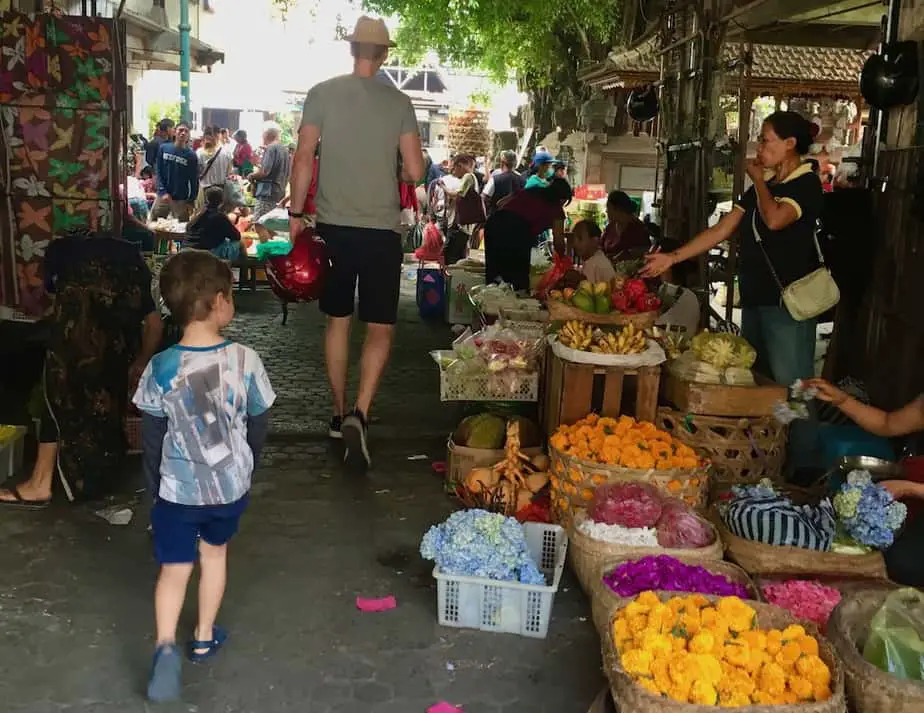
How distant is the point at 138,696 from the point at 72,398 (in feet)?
6.47

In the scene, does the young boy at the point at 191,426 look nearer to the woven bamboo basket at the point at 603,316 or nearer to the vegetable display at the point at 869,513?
the vegetable display at the point at 869,513

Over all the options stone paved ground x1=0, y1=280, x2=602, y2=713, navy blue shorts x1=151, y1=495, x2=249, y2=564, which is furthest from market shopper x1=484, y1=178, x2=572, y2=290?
navy blue shorts x1=151, y1=495, x2=249, y2=564

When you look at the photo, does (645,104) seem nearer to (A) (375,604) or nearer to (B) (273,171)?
(B) (273,171)

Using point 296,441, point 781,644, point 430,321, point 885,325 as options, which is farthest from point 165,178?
point 781,644

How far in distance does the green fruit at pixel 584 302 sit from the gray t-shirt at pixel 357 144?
118 cm

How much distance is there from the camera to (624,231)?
9148 mm

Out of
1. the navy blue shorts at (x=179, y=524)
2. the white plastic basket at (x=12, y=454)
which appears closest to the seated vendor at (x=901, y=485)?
the navy blue shorts at (x=179, y=524)

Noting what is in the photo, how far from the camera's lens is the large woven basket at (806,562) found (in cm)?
392

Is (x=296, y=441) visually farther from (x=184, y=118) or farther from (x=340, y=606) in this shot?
(x=184, y=118)

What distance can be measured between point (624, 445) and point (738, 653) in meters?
1.73

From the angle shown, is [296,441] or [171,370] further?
[296,441]

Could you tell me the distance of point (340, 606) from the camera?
13.0 ft

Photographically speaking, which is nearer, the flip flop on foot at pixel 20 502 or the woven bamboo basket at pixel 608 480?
the woven bamboo basket at pixel 608 480

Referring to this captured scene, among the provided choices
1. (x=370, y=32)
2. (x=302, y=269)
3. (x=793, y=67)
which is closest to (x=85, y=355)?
(x=302, y=269)
